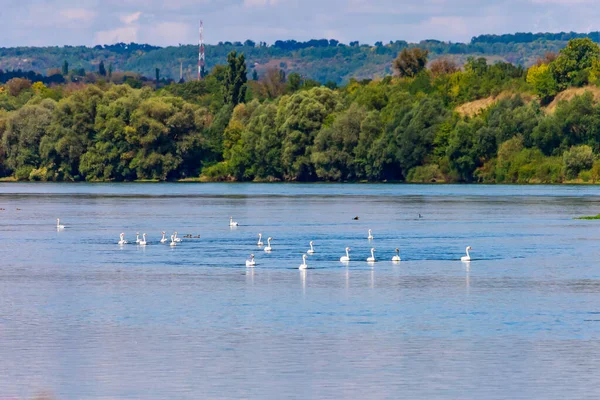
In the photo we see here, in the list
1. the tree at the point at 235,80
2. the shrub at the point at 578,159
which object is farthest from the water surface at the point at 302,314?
the tree at the point at 235,80

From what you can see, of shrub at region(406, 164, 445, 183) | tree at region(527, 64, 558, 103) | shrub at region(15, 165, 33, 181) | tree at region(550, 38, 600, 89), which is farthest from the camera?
shrub at region(15, 165, 33, 181)

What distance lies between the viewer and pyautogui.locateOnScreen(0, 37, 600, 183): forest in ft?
470

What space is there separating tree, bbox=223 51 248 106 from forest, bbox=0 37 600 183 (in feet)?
0.65

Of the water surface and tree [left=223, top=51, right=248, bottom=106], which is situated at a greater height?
tree [left=223, top=51, right=248, bottom=106]

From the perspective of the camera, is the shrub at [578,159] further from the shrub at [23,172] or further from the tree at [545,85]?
the shrub at [23,172]

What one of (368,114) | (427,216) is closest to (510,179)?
(368,114)

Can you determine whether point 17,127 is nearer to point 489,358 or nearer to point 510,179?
point 510,179

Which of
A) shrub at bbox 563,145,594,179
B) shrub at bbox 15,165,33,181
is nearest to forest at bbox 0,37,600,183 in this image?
shrub at bbox 563,145,594,179

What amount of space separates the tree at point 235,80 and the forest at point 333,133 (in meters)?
0.20

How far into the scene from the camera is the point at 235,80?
586 ft

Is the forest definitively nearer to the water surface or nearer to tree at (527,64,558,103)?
tree at (527,64,558,103)

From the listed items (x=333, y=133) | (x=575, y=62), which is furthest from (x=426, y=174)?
(x=575, y=62)

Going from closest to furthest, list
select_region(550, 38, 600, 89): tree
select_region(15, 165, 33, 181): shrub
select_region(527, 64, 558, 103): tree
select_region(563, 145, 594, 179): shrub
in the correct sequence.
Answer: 1. select_region(563, 145, 594, 179): shrub
2. select_region(527, 64, 558, 103): tree
3. select_region(550, 38, 600, 89): tree
4. select_region(15, 165, 33, 181): shrub

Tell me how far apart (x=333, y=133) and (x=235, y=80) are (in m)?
35.5
